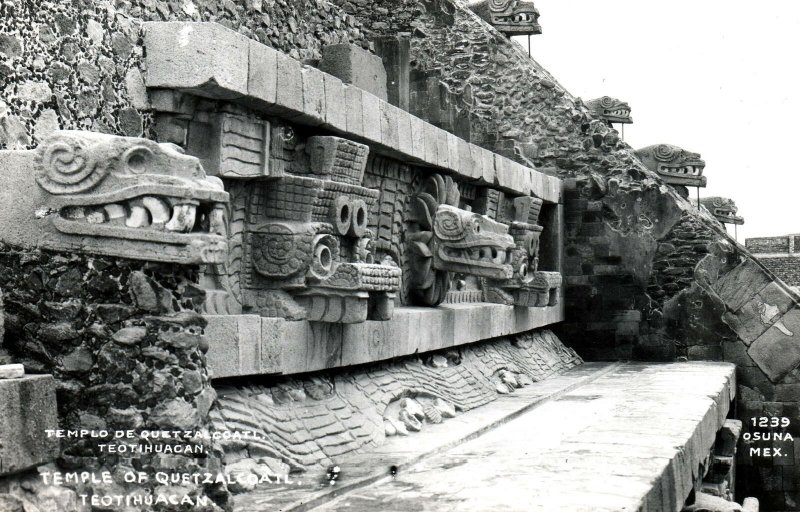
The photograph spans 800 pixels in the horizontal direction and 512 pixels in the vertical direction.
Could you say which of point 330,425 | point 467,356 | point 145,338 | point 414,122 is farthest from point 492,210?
point 145,338

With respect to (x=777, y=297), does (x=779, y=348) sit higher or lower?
lower

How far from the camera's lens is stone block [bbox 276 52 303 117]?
→ 5.92 m

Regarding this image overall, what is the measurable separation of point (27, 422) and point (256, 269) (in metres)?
2.64

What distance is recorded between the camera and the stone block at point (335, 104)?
6520 mm

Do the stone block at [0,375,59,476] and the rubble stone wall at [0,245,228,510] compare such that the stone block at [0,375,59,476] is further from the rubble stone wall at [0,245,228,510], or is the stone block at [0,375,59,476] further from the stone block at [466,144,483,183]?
the stone block at [466,144,483,183]

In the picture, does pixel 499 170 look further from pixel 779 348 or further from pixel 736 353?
pixel 779 348

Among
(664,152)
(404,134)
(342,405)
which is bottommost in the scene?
(342,405)

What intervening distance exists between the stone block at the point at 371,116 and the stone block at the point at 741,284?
7318 mm

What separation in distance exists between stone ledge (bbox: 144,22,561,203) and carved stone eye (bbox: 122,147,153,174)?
1.29m

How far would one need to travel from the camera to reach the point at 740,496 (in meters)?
12.5

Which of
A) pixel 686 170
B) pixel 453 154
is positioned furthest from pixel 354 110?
pixel 686 170

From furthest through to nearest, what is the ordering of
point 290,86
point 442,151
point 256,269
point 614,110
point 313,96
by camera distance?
point 614,110 < point 442,151 < point 313,96 < point 256,269 < point 290,86

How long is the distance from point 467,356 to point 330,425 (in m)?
3.73

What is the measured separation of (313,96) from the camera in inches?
248
